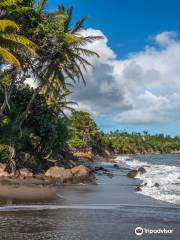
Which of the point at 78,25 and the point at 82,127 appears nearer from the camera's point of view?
the point at 78,25

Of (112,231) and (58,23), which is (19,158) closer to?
(58,23)

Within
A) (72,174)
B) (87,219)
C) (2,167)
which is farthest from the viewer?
(72,174)

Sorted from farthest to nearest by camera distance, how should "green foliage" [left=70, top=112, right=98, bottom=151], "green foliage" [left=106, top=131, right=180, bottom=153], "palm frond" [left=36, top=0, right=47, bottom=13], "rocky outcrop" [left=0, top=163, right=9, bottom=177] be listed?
1. "green foliage" [left=106, top=131, right=180, bottom=153]
2. "green foliage" [left=70, top=112, right=98, bottom=151]
3. "palm frond" [left=36, top=0, right=47, bottom=13]
4. "rocky outcrop" [left=0, top=163, right=9, bottom=177]

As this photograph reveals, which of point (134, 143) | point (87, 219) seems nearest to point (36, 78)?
point (87, 219)

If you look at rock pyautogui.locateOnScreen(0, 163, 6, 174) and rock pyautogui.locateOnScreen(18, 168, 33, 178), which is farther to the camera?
rock pyautogui.locateOnScreen(18, 168, 33, 178)

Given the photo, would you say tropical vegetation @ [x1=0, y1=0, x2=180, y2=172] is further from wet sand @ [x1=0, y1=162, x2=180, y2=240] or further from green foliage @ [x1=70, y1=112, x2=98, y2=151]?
green foliage @ [x1=70, y1=112, x2=98, y2=151]

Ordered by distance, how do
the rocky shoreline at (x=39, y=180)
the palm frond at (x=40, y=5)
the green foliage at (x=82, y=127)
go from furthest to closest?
the green foliage at (x=82, y=127) < the palm frond at (x=40, y=5) < the rocky shoreline at (x=39, y=180)

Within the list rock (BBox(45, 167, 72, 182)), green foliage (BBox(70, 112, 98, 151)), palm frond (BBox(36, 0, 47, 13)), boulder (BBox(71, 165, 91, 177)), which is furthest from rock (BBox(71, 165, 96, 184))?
green foliage (BBox(70, 112, 98, 151))

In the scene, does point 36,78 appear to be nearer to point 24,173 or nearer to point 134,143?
point 24,173

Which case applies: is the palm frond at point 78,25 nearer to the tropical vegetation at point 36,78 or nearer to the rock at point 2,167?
the tropical vegetation at point 36,78

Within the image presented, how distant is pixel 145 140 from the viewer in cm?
19175

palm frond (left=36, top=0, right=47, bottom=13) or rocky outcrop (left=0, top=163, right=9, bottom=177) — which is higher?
palm frond (left=36, top=0, right=47, bottom=13)

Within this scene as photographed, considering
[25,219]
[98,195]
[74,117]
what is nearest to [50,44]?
[98,195]

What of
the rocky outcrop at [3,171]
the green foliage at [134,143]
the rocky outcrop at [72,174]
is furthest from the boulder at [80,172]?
the green foliage at [134,143]
